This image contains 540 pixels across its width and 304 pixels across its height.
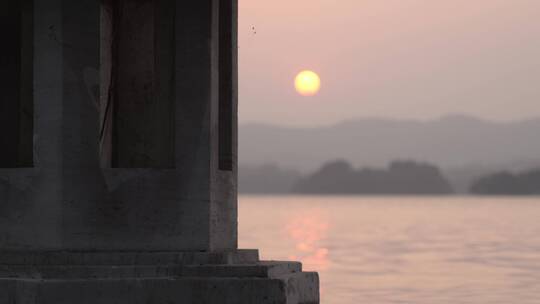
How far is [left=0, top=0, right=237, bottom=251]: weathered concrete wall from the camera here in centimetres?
1758

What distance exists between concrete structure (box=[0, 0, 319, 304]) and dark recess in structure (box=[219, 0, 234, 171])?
3.02 ft

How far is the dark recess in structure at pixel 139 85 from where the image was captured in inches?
719

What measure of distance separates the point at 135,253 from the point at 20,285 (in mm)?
1553

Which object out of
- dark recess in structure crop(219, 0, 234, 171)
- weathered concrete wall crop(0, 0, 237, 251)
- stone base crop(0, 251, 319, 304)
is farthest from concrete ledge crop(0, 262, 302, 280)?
dark recess in structure crop(219, 0, 234, 171)

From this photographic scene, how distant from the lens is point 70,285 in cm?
1677

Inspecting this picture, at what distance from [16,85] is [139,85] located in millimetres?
1932

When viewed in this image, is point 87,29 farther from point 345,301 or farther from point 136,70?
point 345,301

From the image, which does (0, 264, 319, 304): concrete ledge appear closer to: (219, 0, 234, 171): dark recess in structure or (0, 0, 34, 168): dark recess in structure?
(0, 0, 34, 168): dark recess in structure

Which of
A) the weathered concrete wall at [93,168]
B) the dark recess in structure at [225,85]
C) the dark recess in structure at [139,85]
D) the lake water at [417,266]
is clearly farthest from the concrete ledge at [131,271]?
the lake water at [417,266]

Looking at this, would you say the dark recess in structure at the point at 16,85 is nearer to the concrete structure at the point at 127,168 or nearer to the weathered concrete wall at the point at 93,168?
the concrete structure at the point at 127,168

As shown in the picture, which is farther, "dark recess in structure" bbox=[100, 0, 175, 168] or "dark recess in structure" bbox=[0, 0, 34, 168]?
"dark recess in structure" bbox=[0, 0, 34, 168]

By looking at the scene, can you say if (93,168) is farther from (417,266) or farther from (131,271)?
(417,266)

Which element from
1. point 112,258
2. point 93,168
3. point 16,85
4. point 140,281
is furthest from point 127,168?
point 16,85

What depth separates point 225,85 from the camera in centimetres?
1950
